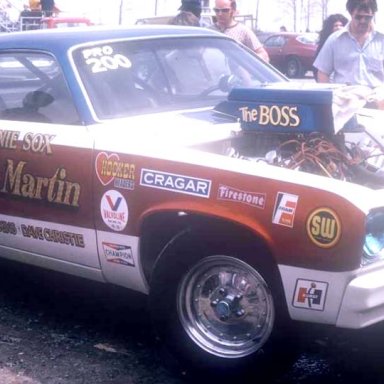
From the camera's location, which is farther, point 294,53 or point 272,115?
point 294,53

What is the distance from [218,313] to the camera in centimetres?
416

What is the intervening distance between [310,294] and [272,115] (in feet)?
3.71

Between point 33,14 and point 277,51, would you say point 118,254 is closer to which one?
point 33,14

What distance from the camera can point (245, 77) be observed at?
225 inches

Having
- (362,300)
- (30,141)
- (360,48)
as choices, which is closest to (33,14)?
(360,48)

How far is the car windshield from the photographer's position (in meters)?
4.91

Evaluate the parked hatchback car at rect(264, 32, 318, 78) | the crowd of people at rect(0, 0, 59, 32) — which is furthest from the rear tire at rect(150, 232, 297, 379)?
the parked hatchback car at rect(264, 32, 318, 78)

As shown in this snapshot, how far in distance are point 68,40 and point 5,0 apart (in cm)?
2805

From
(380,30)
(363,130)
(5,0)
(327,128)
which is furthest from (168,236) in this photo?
(5,0)

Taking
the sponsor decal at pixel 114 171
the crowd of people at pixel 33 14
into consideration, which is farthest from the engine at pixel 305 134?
the crowd of people at pixel 33 14

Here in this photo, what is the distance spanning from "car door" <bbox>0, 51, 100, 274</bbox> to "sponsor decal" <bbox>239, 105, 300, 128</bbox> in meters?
0.83

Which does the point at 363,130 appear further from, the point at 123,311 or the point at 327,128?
the point at 123,311

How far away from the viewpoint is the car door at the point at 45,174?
461 centimetres

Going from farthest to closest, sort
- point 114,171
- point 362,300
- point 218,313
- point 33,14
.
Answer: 1. point 33,14
2. point 114,171
3. point 218,313
4. point 362,300
